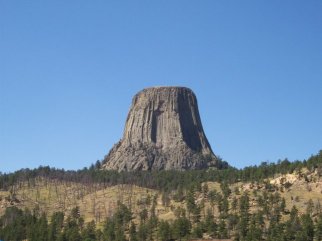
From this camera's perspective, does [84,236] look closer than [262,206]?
Yes

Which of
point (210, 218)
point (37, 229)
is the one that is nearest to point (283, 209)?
point (210, 218)

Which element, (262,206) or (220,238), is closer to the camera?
(220,238)

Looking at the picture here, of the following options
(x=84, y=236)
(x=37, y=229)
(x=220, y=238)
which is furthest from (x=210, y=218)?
(x=37, y=229)

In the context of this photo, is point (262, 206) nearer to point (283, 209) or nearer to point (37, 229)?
point (283, 209)

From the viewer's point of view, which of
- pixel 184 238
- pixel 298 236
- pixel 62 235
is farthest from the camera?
pixel 62 235

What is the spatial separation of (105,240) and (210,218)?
32.6 metres

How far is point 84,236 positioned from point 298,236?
2522 inches

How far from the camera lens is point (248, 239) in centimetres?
16400

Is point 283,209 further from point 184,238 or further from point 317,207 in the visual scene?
point 184,238

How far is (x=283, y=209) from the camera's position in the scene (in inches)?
7559

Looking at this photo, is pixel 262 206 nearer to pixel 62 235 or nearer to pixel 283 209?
pixel 283 209

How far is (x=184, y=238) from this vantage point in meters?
177

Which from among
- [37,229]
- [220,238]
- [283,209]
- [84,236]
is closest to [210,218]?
[220,238]

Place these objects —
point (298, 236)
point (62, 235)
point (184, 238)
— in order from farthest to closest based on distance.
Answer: point (62, 235), point (184, 238), point (298, 236)
